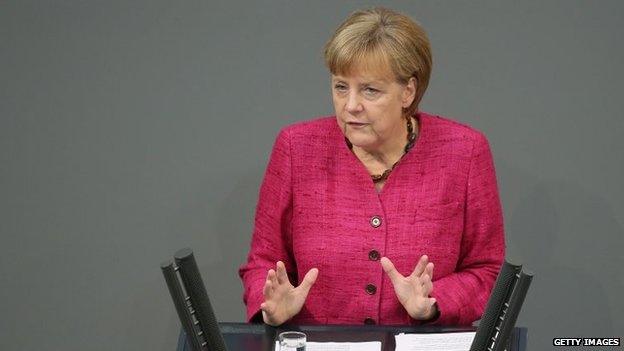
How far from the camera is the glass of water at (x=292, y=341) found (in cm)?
278

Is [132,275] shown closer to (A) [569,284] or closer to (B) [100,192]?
(B) [100,192]

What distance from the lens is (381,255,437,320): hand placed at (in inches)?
117

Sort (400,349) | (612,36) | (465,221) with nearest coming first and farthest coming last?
(400,349), (465,221), (612,36)

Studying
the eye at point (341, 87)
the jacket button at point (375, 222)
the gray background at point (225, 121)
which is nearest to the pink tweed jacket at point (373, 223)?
the jacket button at point (375, 222)

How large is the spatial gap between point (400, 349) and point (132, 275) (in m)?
1.50

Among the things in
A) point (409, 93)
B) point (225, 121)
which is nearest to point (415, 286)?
point (409, 93)

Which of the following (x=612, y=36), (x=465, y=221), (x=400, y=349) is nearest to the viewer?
(x=400, y=349)

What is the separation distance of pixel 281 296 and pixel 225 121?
44.7 inches

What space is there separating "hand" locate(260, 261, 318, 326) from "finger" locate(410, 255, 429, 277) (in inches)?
10.0

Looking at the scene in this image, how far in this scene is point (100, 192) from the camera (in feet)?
13.3

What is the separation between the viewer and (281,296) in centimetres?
300

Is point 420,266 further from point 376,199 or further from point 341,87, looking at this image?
point 341,87

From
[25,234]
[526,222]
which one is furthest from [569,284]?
[25,234]

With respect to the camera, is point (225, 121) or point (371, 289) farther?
point (225, 121)
